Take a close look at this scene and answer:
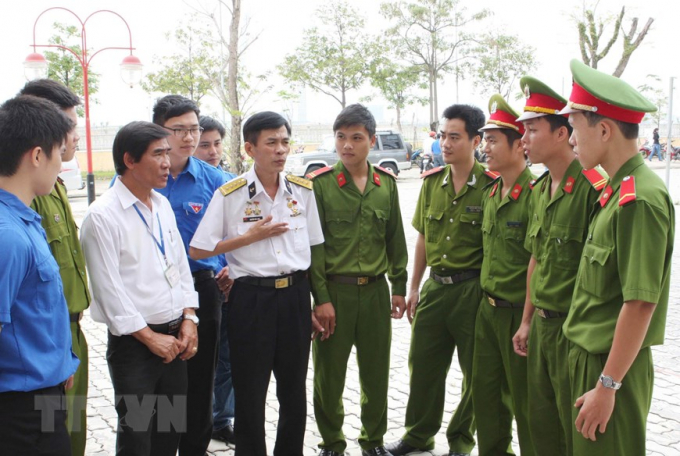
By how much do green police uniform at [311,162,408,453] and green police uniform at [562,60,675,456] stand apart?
1.28m

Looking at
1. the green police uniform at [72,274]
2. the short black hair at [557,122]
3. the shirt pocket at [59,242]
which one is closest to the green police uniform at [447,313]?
the short black hair at [557,122]

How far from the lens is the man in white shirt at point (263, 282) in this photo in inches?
117

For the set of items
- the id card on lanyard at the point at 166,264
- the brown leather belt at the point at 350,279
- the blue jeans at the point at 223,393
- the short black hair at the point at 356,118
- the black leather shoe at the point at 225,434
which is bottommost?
the black leather shoe at the point at 225,434

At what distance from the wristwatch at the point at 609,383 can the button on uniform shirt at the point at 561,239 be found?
53cm

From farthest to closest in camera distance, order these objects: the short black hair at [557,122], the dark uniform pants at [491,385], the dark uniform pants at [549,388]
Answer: the dark uniform pants at [491,385] < the short black hair at [557,122] < the dark uniform pants at [549,388]

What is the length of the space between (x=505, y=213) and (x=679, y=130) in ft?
157

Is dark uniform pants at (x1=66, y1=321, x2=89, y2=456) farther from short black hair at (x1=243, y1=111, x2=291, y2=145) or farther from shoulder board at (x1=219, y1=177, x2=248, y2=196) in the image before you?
short black hair at (x1=243, y1=111, x2=291, y2=145)

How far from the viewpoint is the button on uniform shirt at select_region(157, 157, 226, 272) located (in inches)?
130

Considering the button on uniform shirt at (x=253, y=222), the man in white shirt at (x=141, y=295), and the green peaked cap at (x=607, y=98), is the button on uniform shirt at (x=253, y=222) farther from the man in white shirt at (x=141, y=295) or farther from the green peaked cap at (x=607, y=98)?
the green peaked cap at (x=607, y=98)

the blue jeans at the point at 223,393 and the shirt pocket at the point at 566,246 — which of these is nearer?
the shirt pocket at the point at 566,246

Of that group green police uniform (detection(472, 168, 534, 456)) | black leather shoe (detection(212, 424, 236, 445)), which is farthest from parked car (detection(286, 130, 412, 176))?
green police uniform (detection(472, 168, 534, 456))

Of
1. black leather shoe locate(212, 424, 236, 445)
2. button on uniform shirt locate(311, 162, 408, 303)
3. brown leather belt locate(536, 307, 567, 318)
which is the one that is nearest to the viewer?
brown leather belt locate(536, 307, 567, 318)

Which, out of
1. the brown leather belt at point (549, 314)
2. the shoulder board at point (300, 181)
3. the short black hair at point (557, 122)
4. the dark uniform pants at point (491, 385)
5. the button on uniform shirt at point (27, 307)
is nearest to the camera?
the button on uniform shirt at point (27, 307)

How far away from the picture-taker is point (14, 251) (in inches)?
73.1
